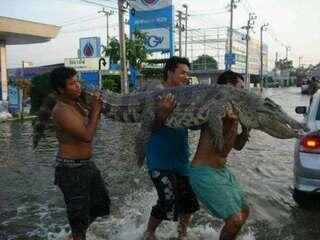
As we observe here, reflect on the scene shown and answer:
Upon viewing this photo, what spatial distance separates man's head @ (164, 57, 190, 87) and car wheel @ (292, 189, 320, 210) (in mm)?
2772

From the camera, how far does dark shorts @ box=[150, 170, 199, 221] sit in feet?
17.1

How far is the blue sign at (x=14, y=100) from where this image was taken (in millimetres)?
24328

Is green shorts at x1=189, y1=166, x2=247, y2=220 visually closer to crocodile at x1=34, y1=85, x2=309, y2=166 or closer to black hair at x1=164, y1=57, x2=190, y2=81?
crocodile at x1=34, y1=85, x2=309, y2=166

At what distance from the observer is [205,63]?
243 feet

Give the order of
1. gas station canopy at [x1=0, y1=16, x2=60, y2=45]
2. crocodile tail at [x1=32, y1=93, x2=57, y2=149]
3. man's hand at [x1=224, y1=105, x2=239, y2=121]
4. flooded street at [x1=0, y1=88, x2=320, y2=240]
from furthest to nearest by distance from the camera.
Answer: gas station canopy at [x1=0, y1=16, x2=60, y2=45], flooded street at [x1=0, y1=88, x2=320, y2=240], crocodile tail at [x1=32, y1=93, x2=57, y2=149], man's hand at [x1=224, y1=105, x2=239, y2=121]

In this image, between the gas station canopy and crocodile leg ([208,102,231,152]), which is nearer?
crocodile leg ([208,102,231,152])

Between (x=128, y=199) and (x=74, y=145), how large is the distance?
3292mm

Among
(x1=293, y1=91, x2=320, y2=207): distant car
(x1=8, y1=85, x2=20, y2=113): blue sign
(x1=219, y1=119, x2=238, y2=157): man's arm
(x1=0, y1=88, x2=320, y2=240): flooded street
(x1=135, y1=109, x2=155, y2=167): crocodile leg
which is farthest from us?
(x1=8, y1=85, x2=20, y2=113): blue sign

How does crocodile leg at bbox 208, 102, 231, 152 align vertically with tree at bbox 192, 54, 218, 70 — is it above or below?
below

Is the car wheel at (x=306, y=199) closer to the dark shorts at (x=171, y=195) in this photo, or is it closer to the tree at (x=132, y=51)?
the dark shorts at (x=171, y=195)

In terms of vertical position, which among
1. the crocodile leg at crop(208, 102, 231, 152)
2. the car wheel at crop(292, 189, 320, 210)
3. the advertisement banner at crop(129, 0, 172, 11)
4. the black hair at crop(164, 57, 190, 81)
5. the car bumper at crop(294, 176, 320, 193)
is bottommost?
the car wheel at crop(292, 189, 320, 210)

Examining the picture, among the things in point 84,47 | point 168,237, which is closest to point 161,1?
point 84,47

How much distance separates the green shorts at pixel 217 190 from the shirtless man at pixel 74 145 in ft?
3.25

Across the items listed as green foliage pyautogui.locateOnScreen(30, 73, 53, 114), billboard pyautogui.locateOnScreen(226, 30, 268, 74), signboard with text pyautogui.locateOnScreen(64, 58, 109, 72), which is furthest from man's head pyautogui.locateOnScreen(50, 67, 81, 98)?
billboard pyautogui.locateOnScreen(226, 30, 268, 74)
